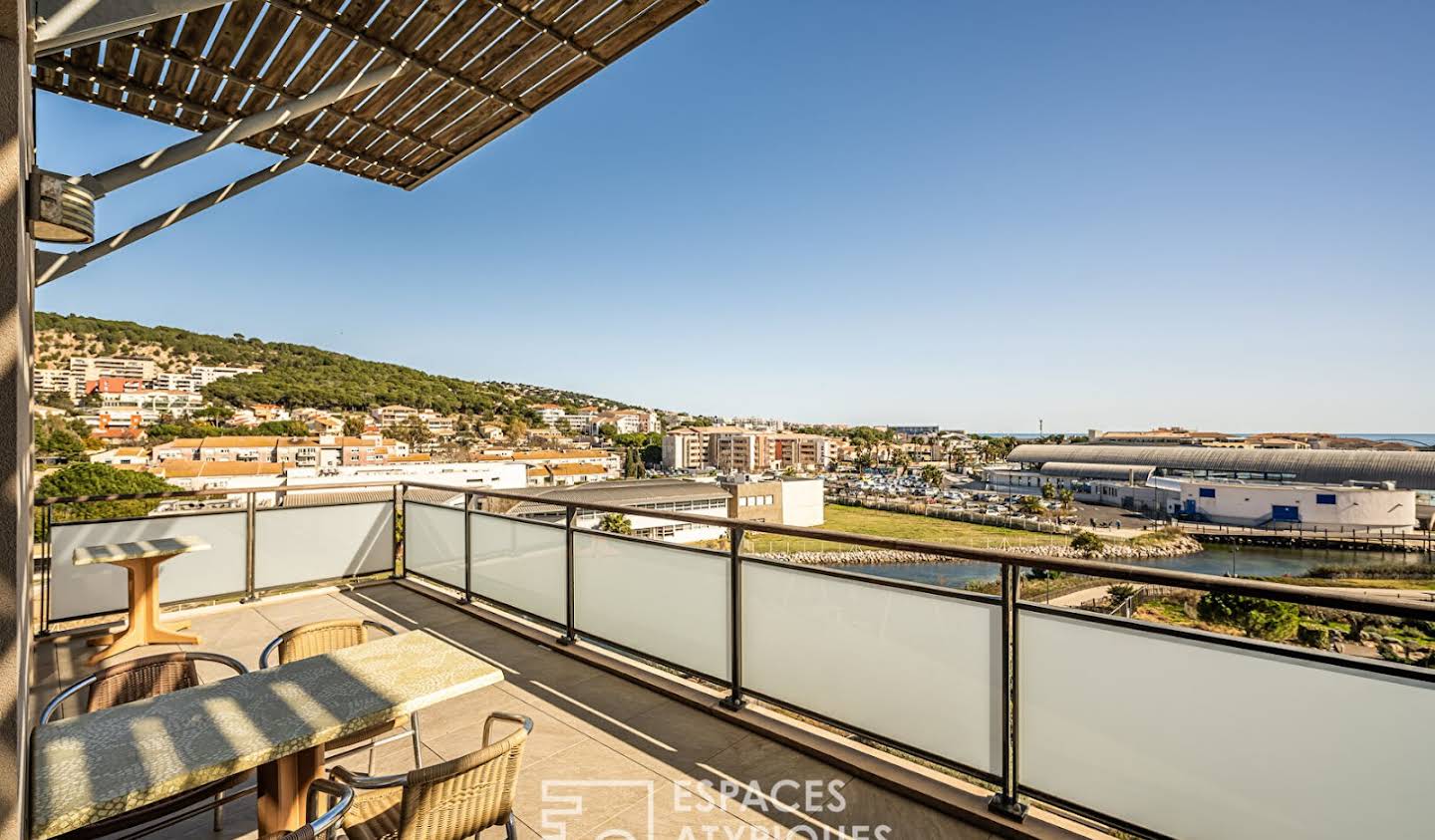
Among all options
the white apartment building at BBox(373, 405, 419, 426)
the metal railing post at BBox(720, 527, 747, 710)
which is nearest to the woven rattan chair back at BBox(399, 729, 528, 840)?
the metal railing post at BBox(720, 527, 747, 710)

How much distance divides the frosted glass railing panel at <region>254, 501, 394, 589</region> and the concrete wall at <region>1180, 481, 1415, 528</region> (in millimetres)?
64414

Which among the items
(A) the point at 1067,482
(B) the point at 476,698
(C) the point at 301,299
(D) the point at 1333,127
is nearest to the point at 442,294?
(C) the point at 301,299

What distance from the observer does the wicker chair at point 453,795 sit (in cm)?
135

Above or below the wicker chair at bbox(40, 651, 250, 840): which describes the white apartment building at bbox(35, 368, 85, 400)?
above

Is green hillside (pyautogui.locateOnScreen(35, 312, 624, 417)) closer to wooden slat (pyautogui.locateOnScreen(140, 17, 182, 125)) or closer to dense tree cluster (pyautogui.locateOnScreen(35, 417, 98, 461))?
dense tree cluster (pyautogui.locateOnScreen(35, 417, 98, 461))

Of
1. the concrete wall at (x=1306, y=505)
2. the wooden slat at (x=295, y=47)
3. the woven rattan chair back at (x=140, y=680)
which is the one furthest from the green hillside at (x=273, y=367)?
the concrete wall at (x=1306, y=505)

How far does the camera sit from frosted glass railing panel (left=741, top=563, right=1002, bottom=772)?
239cm

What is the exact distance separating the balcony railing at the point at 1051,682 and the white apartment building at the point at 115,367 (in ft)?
234

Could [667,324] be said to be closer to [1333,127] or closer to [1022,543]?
[1022,543]

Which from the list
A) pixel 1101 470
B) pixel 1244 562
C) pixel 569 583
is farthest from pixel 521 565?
pixel 1101 470

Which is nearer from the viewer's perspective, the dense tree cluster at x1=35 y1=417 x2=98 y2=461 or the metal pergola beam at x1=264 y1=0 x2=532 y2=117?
the metal pergola beam at x1=264 y1=0 x2=532 y2=117

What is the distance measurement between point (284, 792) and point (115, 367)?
74.2m

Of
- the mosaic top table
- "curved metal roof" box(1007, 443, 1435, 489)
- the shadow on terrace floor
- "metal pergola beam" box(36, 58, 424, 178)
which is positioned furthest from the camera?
"curved metal roof" box(1007, 443, 1435, 489)

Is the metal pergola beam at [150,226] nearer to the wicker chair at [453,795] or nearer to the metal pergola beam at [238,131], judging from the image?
the metal pergola beam at [238,131]
